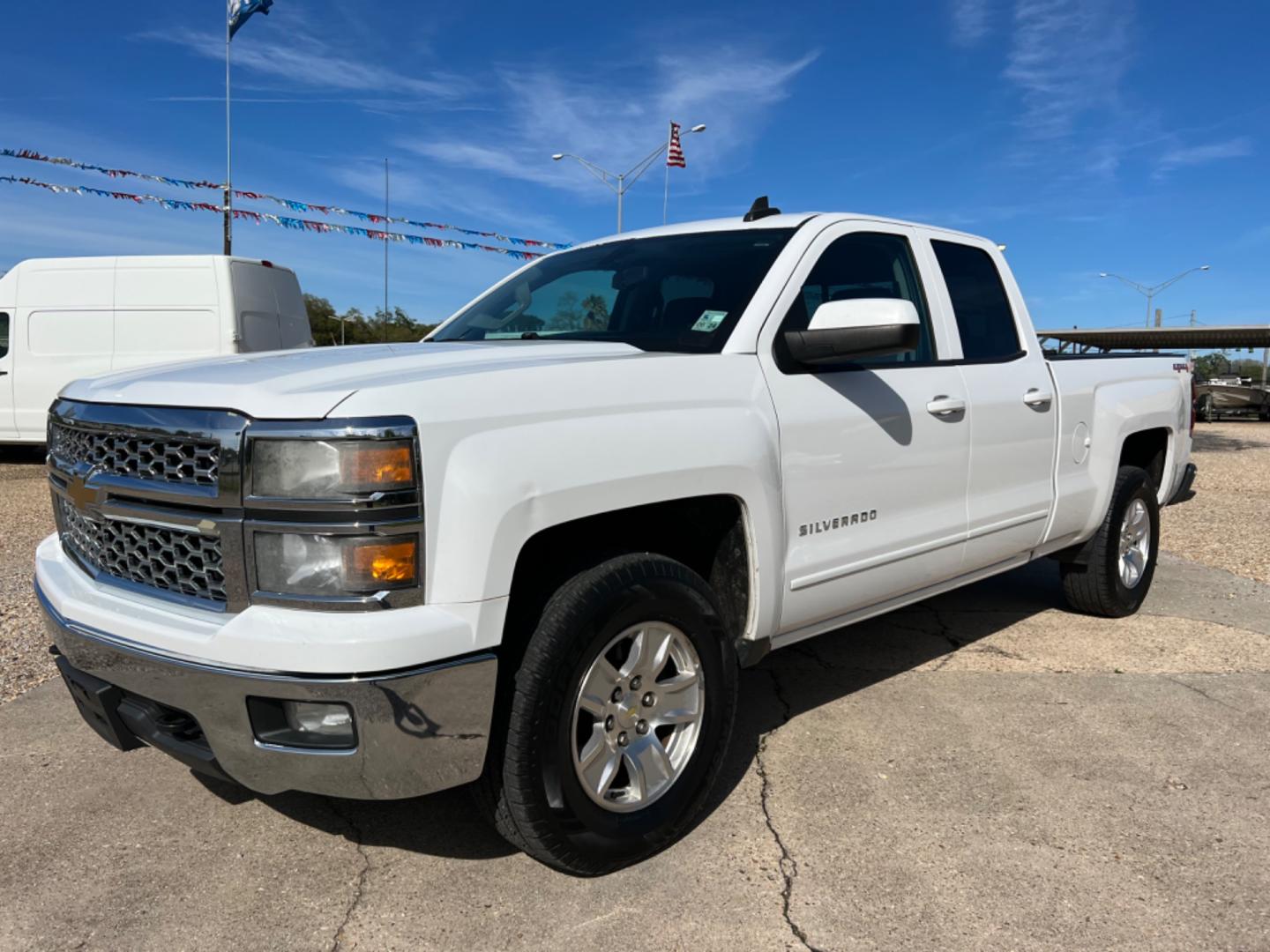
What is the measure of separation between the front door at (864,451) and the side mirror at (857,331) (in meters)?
0.12

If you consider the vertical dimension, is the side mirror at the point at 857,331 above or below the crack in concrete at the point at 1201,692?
above

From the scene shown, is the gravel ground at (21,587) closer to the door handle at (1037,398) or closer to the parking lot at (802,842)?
the parking lot at (802,842)

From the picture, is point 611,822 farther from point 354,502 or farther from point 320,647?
point 354,502

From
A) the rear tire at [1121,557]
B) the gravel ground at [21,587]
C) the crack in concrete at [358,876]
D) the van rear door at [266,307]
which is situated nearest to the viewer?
the crack in concrete at [358,876]

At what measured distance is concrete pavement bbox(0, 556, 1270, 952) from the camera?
2.38m

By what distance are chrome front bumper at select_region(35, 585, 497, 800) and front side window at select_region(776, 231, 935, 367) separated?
168 cm

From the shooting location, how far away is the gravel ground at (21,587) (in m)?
4.27

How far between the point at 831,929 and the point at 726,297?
192cm

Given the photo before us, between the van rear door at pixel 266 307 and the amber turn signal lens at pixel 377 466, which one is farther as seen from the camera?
the van rear door at pixel 266 307

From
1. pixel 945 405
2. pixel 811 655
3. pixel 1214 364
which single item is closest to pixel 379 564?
pixel 945 405

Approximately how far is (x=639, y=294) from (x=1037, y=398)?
183 centimetres

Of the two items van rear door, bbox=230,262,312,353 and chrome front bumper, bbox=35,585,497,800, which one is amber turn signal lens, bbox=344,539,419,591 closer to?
chrome front bumper, bbox=35,585,497,800

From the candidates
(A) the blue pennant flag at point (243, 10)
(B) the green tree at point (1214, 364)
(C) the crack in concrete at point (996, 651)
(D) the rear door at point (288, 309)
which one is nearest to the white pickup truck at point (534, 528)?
(C) the crack in concrete at point (996, 651)

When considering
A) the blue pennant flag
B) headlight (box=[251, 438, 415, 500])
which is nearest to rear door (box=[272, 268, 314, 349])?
the blue pennant flag
